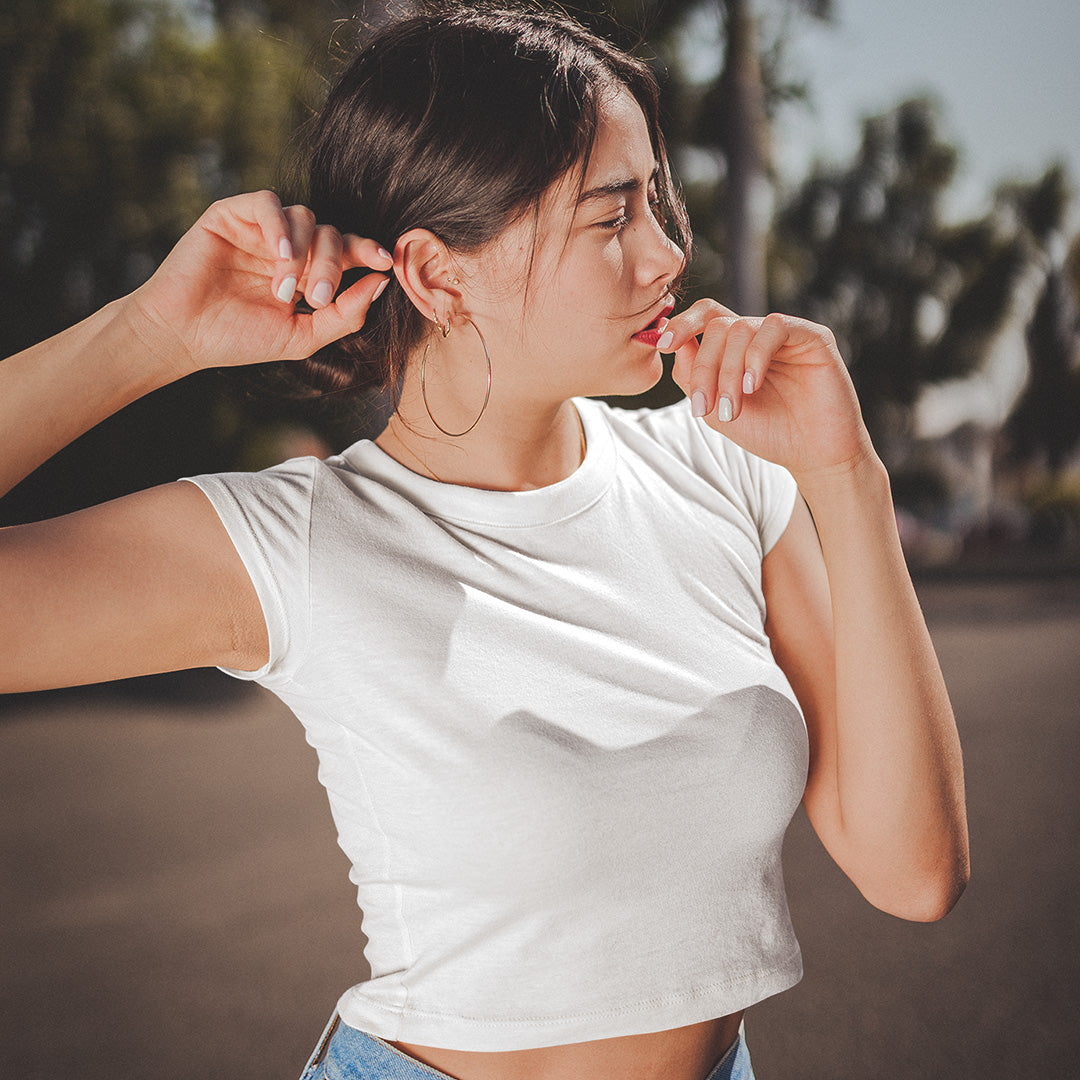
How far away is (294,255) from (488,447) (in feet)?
1.08

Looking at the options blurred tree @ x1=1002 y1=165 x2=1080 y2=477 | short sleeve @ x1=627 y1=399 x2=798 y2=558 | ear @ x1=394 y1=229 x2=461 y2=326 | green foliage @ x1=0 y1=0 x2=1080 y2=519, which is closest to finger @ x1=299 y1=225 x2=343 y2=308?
ear @ x1=394 y1=229 x2=461 y2=326

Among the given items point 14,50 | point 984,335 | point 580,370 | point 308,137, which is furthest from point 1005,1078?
point 984,335

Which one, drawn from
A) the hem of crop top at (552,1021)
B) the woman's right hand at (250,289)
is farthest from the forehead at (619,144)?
the hem of crop top at (552,1021)

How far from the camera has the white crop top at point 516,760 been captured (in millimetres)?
994

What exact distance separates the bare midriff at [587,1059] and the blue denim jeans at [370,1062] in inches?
0.4

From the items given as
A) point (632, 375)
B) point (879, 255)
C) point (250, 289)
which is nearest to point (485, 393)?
point (632, 375)

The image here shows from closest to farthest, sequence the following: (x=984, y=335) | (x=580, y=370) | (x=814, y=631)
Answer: (x=580, y=370) < (x=814, y=631) < (x=984, y=335)

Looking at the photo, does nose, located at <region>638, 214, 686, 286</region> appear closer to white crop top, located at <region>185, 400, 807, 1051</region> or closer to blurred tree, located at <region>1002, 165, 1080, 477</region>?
white crop top, located at <region>185, 400, 807, 1051</region>

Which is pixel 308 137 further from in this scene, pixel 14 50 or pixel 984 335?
pixel 984 335

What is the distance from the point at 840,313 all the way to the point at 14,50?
13.9m

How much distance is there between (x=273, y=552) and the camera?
3.27ft

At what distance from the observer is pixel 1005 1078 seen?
2.75m

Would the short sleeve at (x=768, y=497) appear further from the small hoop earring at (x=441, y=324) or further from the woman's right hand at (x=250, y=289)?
the woman's right hand at (x=250, y=289)

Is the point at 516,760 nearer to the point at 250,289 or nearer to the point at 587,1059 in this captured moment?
the point at 587,1059
